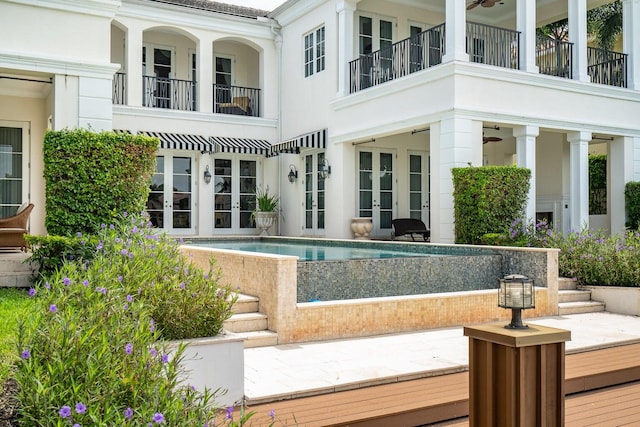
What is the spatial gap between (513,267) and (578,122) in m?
7.81

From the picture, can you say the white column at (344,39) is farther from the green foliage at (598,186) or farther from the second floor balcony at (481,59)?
the green foliage at (598,186)

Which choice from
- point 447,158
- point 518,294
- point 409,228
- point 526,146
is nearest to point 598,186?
point 526,146

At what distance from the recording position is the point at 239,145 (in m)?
19.0

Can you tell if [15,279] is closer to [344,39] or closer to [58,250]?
[58,250]

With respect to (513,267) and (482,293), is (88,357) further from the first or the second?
(513,267)

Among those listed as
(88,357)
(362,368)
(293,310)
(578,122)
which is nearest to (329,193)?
(578,122)

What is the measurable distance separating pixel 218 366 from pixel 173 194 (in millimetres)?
14862

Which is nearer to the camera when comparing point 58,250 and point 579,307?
point 58,250

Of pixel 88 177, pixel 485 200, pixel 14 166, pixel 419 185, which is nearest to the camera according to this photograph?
pixel 88 177

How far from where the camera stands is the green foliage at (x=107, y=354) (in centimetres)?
288

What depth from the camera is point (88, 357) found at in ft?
10.0

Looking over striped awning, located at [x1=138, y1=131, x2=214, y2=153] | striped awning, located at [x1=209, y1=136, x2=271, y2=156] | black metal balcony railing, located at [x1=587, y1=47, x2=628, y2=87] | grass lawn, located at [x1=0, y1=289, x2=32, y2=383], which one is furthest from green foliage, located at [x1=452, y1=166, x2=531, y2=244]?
grass lawn, located at [x1=0, y1=289, x2=32, y2=383]

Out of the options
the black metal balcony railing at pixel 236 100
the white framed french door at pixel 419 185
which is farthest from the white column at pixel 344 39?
the black metal balcony railing at pixel 236 100

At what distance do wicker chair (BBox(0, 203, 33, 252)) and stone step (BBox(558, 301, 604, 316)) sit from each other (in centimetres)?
966
